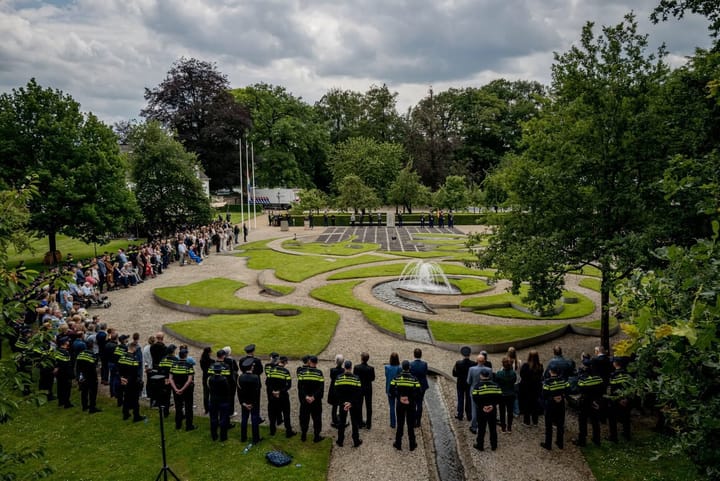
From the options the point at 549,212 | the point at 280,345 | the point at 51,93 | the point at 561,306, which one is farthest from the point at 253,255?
the point at 549,212

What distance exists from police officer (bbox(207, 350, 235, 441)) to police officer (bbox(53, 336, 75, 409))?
170 inches

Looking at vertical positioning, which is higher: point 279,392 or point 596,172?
→ point 596,172

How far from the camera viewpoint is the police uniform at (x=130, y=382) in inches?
470

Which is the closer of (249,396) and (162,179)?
(249,396)

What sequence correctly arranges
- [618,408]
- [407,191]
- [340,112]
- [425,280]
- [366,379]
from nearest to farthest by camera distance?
[618,408], [366,379], [425,280], [407,191], [340,112]

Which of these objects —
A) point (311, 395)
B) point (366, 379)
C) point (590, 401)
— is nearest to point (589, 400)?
point (590, 401)

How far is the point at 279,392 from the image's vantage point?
36.4 ft

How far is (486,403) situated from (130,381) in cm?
870

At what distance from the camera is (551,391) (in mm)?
10672

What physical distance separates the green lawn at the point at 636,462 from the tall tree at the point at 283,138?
68978 mm

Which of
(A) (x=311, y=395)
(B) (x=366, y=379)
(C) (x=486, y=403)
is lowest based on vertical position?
(C) (x=486, y=403)

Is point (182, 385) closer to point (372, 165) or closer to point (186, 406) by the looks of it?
point (186, 406)

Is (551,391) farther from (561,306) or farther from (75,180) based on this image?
(75,180)

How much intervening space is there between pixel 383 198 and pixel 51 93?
145 feet
